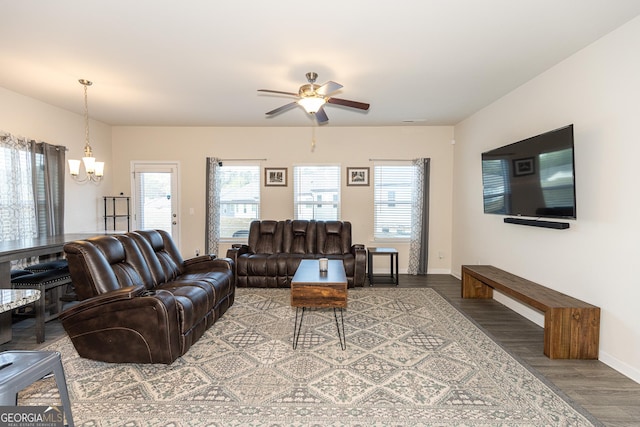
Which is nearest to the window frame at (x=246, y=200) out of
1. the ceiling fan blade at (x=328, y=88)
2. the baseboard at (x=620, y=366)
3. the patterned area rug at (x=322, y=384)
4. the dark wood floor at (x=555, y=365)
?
the patterned area rug at (x=322, y=384)

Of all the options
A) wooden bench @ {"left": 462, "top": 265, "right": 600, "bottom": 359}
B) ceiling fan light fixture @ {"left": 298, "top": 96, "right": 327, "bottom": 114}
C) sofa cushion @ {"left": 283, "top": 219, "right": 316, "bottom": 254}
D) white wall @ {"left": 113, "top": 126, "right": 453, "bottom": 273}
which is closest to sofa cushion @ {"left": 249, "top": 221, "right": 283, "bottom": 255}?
sofa cushion @ {"left": 283, "top": 219, "right": 316, "bottom": 254}

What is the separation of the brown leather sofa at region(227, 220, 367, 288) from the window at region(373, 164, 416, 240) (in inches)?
36.9

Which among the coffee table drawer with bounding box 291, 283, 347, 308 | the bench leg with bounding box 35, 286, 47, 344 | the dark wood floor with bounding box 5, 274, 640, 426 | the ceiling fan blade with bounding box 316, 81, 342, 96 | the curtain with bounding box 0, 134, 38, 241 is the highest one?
the ceiling fan blade with bounding box 316, 81, 342, 96

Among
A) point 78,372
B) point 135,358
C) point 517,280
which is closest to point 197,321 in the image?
point 135,358

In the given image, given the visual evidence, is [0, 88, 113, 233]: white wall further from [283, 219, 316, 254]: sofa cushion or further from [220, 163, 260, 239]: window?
[283, 219, 316, 254]: sofa cushion

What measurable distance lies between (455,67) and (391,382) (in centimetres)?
317

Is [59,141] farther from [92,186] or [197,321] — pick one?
[197,321]

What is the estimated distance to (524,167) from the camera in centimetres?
358

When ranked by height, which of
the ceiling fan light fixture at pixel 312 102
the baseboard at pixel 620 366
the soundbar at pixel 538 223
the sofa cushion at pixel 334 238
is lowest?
the baseboard at pixel 620 366

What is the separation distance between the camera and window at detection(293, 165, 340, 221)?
20.5 ft

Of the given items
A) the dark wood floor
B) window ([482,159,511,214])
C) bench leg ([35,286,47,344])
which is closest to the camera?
the dark wood floor

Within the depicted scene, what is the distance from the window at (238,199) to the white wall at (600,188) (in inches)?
175

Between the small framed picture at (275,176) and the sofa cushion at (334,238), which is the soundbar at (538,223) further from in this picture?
the small framed picture at (275,176)

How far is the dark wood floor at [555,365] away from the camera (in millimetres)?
2170
